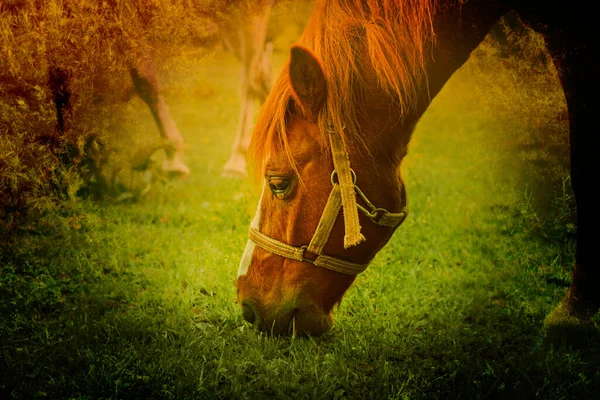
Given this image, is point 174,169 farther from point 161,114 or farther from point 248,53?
point 248,53

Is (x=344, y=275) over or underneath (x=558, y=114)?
underneath

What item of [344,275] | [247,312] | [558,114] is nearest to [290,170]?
[344,275]

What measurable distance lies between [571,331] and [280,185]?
203 cm

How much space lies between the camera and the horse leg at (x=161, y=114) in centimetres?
319

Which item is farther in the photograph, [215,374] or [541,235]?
[541,235]

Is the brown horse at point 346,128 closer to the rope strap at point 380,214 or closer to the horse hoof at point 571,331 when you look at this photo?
the rope strap at point 380,214

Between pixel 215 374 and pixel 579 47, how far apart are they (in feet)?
8.62

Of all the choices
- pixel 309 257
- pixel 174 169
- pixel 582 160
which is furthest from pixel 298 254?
pixel 174 169

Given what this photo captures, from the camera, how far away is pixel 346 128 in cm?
187

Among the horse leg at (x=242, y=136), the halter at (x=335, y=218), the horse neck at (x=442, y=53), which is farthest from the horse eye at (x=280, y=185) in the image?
the horse leg at (x=242, y=136)

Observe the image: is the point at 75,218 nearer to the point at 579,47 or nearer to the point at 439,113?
the point at 579,47

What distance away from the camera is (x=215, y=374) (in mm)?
2088

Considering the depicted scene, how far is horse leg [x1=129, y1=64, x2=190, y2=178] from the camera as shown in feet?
10.5

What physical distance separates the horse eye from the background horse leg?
273 centimetres
